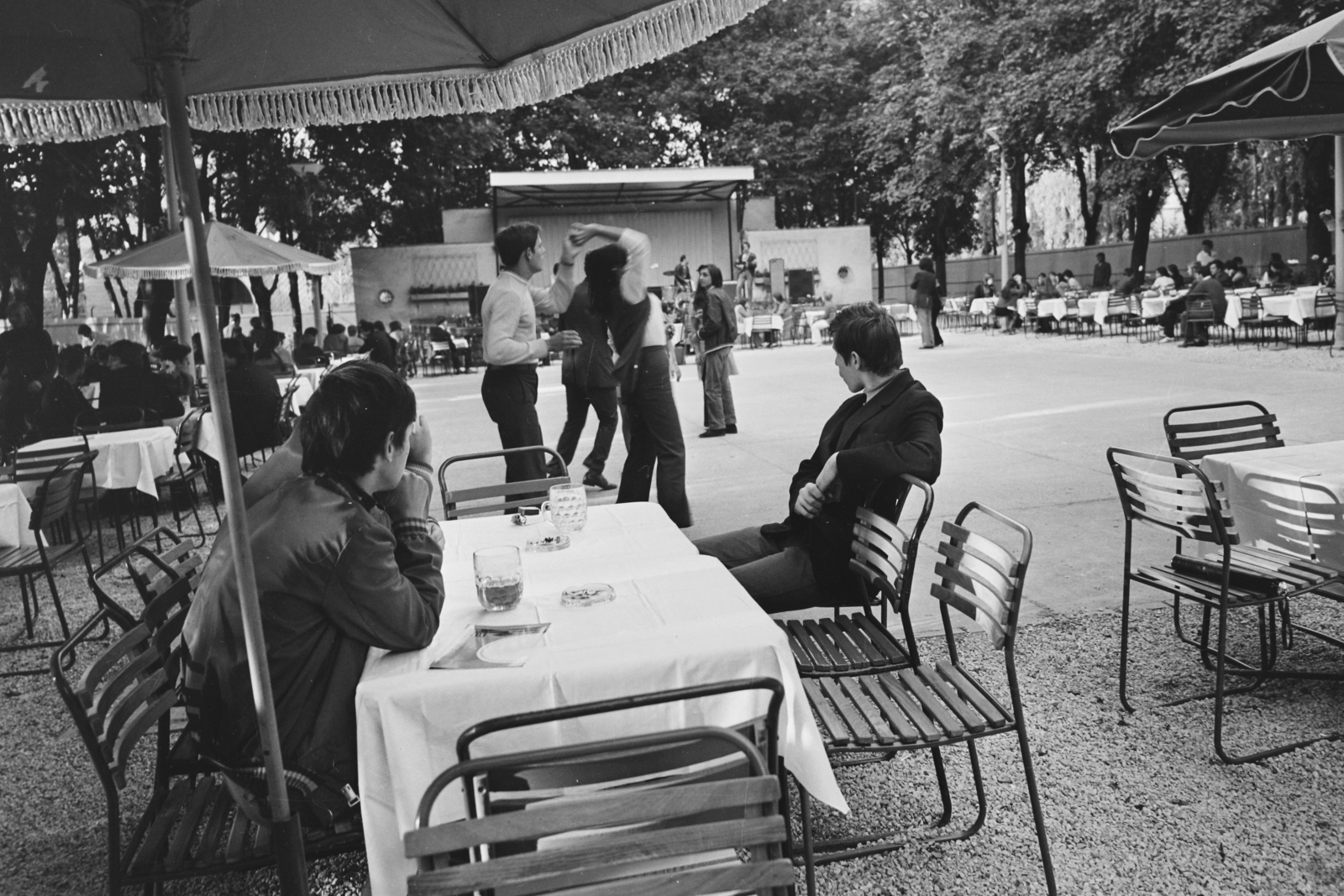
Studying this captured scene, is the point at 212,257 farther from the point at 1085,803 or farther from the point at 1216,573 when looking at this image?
the point at 1085,803

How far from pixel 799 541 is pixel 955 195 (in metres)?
32.4

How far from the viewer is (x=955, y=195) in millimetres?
34000

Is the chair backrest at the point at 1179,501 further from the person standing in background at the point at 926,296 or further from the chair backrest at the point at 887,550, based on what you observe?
the person standing in background at the point at 926,296

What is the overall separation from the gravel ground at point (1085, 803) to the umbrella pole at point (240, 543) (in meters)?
0.96

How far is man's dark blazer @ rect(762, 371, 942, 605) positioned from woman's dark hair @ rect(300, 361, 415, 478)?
5.33ft

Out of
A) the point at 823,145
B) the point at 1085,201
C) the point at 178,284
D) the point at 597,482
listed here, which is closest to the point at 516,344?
the point at 597,482

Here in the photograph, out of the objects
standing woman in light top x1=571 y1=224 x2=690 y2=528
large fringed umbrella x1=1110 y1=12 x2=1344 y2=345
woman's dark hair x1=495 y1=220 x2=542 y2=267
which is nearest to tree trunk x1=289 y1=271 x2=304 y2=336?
standing woman in light top x1=571 y1=224 x2=690 y2=528

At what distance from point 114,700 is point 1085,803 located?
103 inches

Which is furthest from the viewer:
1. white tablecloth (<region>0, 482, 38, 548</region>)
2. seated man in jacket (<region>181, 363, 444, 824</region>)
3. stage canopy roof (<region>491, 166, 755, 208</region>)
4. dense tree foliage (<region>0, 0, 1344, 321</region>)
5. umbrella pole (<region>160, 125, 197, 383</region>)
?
stage canopy roof (<region>491, 166, 755, 208</region>)

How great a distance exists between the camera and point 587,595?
9.04ft

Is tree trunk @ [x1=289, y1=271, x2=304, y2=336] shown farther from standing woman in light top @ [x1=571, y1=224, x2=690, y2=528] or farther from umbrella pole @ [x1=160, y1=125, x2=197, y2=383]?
standing woman in light top @ [x1=571, y1=224, x2=690, y2=528]

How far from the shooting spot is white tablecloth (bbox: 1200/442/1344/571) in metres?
3.71

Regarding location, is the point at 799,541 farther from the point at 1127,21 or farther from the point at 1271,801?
the point at 1127,21

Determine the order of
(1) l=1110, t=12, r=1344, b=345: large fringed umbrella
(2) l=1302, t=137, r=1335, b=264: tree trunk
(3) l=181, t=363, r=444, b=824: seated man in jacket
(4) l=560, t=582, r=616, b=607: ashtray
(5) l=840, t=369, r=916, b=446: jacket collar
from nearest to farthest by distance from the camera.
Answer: (3) l=181, t=363, r=444, b=824: seated man in jacket < (4) l=560, t=582, r=616, b=607: ashtray < (5) l=840, t=369, r=916, b=446: jacket collar < (1) l=1110, t=12, r=1344, b=345: large fringed umbrella < (2) l=1302, t=137, r=1335, b=264: tree trunk
